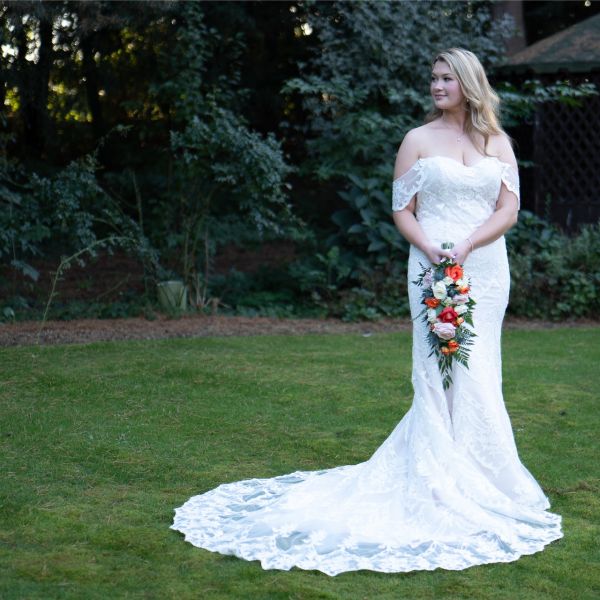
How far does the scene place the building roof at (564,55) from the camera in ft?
44.9

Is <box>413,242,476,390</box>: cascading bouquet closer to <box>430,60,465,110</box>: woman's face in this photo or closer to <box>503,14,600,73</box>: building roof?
<box>430,60,465,110</box>: woman's face

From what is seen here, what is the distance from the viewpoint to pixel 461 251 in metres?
4.97

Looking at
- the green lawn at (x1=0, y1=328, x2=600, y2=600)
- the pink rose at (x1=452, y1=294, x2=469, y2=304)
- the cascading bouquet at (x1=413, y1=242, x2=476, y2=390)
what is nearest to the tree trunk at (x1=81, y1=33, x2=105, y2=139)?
the green lawn at (x1=0, y1=328, x2=600, y2=600)

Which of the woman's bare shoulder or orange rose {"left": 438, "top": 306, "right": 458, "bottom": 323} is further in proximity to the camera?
the woman's bare shoulder

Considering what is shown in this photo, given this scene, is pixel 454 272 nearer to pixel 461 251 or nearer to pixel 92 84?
pixel 461 251

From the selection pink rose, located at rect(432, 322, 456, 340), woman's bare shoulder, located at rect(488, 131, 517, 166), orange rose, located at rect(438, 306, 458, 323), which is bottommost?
pink rose, located at rect(432, 322, 456, 340)

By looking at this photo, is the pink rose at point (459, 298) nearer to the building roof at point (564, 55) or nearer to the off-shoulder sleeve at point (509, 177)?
the off-shoulder sleeve at point (509, 177)

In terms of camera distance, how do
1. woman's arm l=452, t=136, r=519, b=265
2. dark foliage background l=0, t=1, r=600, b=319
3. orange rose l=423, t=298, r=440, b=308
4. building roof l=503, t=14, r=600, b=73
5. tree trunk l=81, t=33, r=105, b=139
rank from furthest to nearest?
tree trunk l=81, t=33, r=105, b=139 → building roof l=503, t=14, r=600, b=73 → dark foliage background l=0, t=1, r=600, b=319 → woman's arm l=452, t=136, r=519, b=265 → orange rose l=423, t=298, r=440, b=308

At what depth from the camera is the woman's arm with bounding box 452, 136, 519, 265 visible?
4992 millimetres

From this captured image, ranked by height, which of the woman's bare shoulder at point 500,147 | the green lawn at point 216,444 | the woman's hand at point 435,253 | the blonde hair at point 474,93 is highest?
the blonde hair at point 474,93

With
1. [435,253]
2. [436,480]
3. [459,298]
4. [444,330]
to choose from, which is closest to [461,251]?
[435,253]

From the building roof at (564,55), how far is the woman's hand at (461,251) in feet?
31.4

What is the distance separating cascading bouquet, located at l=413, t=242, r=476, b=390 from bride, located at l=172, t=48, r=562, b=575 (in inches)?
2.6

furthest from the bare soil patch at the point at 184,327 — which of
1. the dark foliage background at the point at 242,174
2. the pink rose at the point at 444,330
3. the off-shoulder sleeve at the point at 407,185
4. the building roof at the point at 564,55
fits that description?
the pink rose at the point at 444,330
